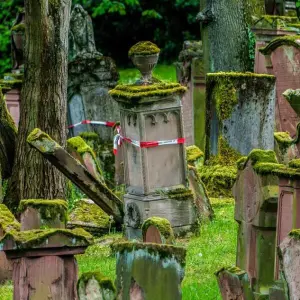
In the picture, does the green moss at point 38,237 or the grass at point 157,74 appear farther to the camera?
the grass at point 157,74

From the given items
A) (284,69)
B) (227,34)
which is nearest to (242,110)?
(284,69)

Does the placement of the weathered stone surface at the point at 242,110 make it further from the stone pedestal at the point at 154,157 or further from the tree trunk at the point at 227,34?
the tree trunk at the point at 227,34

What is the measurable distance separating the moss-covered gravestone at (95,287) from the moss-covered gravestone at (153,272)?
0.16m

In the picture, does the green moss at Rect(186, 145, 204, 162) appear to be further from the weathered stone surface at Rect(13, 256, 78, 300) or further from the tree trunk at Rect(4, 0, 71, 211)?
the weathered stone surface at Rect(13, 256, 78, 300)

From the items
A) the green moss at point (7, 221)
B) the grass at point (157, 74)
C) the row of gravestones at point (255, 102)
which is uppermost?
the grass at point (157, 74)

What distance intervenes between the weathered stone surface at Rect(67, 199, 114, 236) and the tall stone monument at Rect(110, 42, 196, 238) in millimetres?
593

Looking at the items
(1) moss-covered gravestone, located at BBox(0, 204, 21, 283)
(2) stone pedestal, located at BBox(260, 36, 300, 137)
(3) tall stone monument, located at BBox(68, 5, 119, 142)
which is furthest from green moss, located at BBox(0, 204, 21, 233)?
(3) tall stone monument, located at BBox(68, 5, 119, 142)

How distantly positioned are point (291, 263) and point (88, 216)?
6.34 meters

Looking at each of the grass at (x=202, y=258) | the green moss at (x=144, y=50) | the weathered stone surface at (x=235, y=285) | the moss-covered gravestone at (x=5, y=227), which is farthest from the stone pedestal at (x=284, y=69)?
the weathered stone surface at (x=235, y=285)

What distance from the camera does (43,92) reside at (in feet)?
44.3

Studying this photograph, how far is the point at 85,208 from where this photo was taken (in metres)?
13.3

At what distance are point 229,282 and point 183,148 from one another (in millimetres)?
4983

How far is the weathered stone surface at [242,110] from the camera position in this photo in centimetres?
1505

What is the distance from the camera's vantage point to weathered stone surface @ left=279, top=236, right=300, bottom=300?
6879mm
